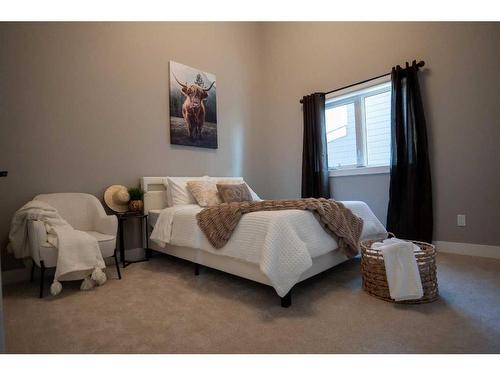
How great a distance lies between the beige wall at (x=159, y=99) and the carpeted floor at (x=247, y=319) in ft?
3.32

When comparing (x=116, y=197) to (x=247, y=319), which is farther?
(x=116, y=197)

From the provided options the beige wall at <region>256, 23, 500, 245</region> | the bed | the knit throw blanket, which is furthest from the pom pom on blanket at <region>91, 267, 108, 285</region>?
the beige wall at <region>256, 23, 500, 245</region>

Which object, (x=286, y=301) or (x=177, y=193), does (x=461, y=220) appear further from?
(x=177, y=193)

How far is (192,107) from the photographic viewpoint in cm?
359

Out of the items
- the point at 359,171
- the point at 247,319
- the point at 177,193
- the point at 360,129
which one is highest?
the point at 360,129

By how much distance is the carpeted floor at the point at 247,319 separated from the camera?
4.12ft

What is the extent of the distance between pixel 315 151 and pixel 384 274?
2.33 metres

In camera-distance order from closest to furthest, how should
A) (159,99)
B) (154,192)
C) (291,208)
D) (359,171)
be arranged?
(291,208) → (154,192) → (159,99) → (359,171)

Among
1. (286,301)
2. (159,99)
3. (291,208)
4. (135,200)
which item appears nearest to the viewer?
(286,301)

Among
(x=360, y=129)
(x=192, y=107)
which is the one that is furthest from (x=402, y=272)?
(x=192, y=107)

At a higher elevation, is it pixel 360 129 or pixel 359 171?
pixel 360 129

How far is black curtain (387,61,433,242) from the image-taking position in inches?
114
